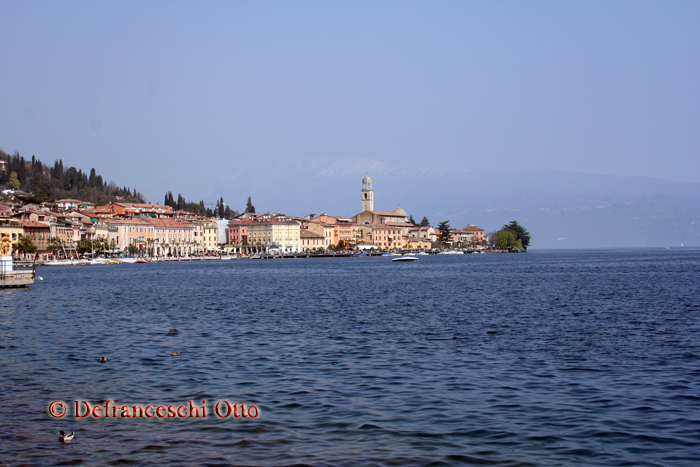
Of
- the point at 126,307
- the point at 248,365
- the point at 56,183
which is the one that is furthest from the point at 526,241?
the point at 248,365

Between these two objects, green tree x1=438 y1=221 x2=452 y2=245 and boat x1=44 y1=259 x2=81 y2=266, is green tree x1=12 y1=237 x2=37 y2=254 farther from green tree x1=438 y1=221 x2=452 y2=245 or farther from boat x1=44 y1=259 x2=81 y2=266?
green tree x1=438 y1=221 x2=452 y2=245

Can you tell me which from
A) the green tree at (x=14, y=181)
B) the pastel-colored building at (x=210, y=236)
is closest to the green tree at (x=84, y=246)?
the pastel-colored building at (x=210, y=236)

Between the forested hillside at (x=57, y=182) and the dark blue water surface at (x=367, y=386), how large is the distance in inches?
5165

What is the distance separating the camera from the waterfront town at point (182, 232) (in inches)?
3959

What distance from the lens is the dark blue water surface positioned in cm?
834

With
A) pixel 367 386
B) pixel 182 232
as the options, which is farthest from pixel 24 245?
pixel 367 386

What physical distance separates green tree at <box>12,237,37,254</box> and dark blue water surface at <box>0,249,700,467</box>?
2802 inches

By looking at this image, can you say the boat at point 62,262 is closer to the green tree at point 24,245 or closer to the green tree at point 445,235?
the green tree at point 24,245

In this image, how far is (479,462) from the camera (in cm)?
789

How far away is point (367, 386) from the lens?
11.7m

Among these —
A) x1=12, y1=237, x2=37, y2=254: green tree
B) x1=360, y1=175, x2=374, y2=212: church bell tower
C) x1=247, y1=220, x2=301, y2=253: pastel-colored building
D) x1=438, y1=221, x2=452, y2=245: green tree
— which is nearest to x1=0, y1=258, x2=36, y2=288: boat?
x1=12, y1=237, x2=37, y2=254: green tree

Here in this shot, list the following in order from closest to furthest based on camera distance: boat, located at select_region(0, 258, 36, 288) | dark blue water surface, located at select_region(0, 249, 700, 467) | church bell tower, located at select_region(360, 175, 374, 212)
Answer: dark blue water surface, located at select_region(0, 249, 700, 467), boat, located at select_region(0, 258, 36, 288), church bell tower, located at select_region(360, 175, 374, 212)

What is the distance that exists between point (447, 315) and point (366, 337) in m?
6.42

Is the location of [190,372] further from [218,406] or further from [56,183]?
[56,183]
